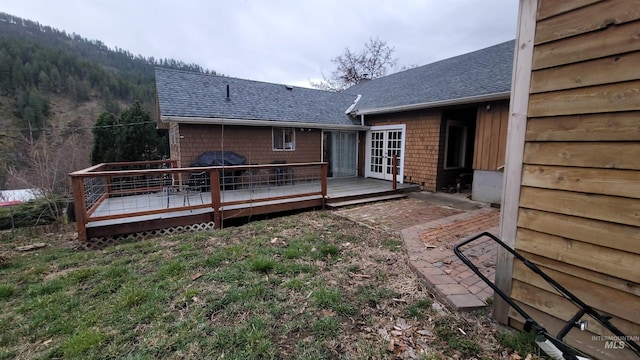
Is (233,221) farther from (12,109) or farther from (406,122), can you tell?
(12,109)

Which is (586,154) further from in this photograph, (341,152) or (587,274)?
(341,152)

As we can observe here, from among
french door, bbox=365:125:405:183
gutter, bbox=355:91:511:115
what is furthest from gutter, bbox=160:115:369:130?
gutter, bbox=355:91:511:115

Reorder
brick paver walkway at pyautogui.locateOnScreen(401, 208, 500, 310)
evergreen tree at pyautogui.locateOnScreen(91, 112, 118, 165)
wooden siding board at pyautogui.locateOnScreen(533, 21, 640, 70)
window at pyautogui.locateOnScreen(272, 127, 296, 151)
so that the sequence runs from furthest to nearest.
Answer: evergreen tree at pyautogui.locateOnScreen(91, 112, 118, 165) → window at pyautogui.locateOnScreen(272, 127, 296, 151) → brick paver walkway at pyautogui.locateOnScreen(401, 208, 500, 310) → wooden siding board at pyautogui.locateOnScreen(533, 21, 640, 70)

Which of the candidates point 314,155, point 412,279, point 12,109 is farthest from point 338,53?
point 12,109

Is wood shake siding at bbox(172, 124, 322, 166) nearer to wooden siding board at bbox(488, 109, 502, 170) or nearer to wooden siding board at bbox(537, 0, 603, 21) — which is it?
wooden siding board at bbox(488, 109, 502, 170)

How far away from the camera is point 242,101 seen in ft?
31.4

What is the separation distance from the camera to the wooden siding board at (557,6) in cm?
166

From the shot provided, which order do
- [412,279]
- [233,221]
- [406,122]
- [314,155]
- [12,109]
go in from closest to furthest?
[412,279]
[233,221]
[406,122]
[314,155]
[12,109]

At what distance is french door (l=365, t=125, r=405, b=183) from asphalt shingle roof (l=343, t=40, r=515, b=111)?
0.90m

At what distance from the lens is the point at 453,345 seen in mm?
2023

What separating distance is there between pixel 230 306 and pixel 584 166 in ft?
9.53

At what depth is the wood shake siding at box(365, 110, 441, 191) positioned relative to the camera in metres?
8.20

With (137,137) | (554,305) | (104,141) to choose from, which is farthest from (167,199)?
(104,141)

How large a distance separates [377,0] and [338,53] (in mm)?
12505
